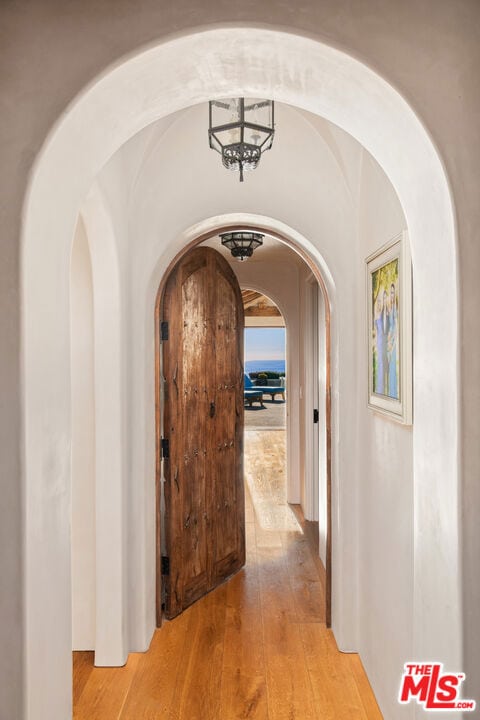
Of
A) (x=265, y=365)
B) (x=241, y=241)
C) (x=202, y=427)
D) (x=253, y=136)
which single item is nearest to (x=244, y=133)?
(x=253, y=136)

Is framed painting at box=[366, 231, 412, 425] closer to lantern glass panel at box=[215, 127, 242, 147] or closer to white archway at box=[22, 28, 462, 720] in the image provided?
white archway at box=[22, 28, 462, 720]

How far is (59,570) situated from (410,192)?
1.33 meters

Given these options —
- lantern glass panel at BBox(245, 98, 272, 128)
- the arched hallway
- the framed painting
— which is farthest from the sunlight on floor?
lantern glass panel at BBox(245, 98, 272, 128)

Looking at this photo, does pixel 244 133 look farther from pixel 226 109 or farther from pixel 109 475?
pixel 109 475

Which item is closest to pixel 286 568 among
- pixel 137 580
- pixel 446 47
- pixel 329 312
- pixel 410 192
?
pixel 137 580

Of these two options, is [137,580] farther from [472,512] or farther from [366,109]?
[366,109]

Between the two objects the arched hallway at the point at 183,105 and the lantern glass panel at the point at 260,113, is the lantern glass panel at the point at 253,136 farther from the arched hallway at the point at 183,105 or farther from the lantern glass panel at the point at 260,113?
the arched hallway at the point at 183,105

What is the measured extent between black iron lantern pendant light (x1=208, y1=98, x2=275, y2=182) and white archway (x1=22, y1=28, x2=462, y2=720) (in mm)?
555

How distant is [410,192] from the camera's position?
1.45 metres

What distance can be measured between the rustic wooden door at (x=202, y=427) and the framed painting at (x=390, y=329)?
1.20 metres

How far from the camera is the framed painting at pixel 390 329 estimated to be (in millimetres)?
1868

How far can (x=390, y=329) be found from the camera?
210cm

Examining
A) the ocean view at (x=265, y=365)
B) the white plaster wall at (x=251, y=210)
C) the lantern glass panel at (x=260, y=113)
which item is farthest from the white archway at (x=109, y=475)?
the ocean view at (x=265, y=365)

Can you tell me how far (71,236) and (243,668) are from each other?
2167mm
